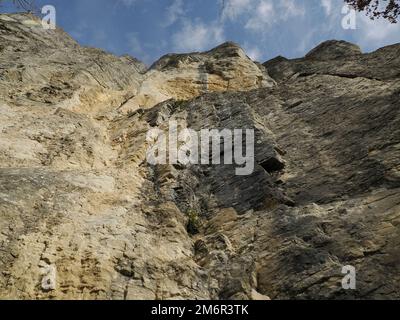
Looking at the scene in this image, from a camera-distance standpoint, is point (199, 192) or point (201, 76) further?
point (201, 76)

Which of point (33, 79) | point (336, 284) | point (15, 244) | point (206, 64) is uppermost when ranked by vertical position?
point (206, 64)

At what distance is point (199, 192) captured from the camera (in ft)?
49.0

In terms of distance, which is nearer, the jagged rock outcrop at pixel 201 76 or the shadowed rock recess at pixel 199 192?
the shadowed rock recess at pixel 199 192

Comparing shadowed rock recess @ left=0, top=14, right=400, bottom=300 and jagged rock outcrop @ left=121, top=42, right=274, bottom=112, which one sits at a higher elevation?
jagged rock outcrop @ left=121, top=42, right=274, bottom=112

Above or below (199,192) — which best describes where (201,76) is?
above

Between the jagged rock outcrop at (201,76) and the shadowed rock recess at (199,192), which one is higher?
the jagged rock outcrop at (201,76)

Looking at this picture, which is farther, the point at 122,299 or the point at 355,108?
the point at 355,108

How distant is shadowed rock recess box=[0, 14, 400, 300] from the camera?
1017 centimetres

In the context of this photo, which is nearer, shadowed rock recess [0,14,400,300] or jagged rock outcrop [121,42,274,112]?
shadowed rock recess [0,14,400,300]

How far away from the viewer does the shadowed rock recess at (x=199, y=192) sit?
10172mm
